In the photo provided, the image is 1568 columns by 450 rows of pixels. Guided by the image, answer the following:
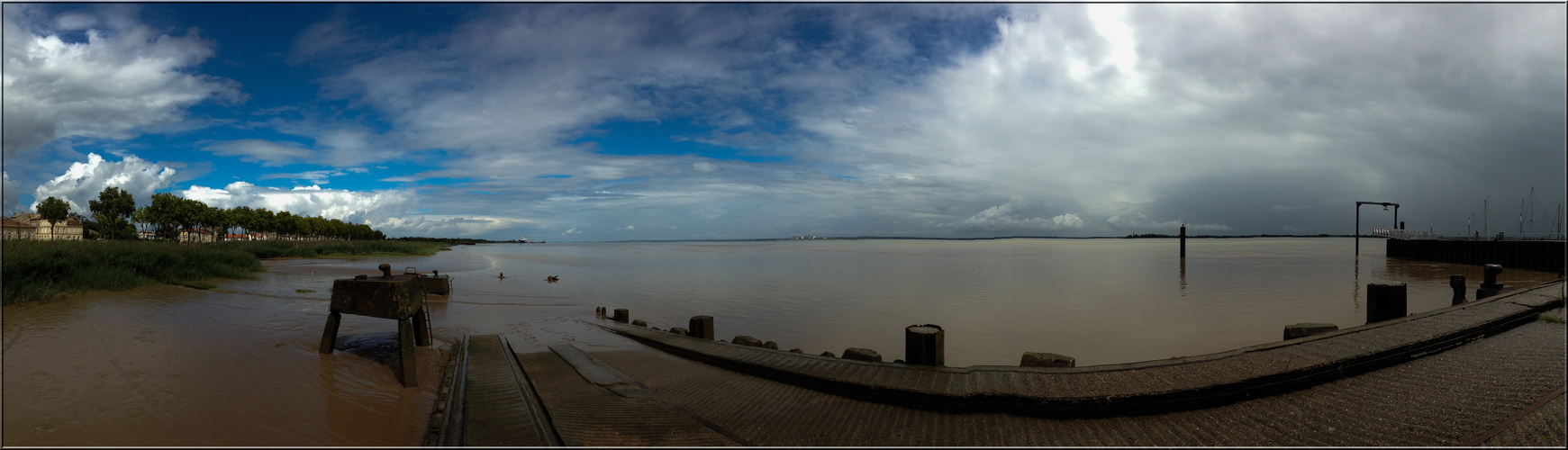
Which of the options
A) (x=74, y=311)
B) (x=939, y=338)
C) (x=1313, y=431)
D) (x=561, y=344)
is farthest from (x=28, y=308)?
(x=1313, y=431)

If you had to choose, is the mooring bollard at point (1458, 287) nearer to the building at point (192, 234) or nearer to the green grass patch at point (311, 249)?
the green grass patch at point (311, 249)

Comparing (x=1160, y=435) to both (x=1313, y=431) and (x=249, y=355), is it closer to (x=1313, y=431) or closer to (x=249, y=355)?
(x=1313, y=431)

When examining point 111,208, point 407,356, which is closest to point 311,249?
point 111,208

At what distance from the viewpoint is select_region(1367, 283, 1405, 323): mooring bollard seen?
29.9 ft

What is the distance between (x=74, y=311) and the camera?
897 centimetres

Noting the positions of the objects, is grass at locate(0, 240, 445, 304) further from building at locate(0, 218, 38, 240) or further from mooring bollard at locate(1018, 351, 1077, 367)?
mooring bollard at locate(1018, 351, 1077, 367)

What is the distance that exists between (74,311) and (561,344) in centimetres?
774

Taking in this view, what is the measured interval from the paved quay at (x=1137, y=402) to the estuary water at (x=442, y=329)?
1.97 m

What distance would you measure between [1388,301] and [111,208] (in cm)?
6966

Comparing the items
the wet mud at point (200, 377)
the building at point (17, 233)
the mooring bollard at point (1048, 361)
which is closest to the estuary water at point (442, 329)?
the wet mud at point (200, 377)

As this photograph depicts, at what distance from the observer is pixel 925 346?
5957 mm

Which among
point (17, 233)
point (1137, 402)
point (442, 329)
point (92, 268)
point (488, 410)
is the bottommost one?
point (442, 329)

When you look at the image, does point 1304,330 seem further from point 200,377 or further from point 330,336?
point 200,377

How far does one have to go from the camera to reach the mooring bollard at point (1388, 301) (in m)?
9.11
